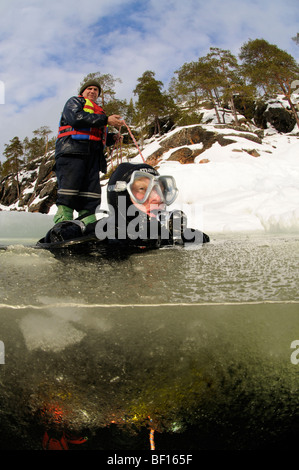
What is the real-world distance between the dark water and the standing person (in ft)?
7.18

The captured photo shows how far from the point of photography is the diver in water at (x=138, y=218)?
243 cm

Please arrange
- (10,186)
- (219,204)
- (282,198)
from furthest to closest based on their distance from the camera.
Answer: (10,186)
(219,204)
(282,198)

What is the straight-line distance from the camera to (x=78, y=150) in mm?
3295

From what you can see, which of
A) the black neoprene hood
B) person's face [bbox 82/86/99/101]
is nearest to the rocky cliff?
person's face [bbox 82/86/99/101]

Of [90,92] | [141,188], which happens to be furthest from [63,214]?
[90,92]

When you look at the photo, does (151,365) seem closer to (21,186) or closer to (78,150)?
(78,150)

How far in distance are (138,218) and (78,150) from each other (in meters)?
1.19

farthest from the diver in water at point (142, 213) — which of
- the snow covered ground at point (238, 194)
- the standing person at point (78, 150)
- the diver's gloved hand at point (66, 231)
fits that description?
the snow covered ground at point (238, 194)
